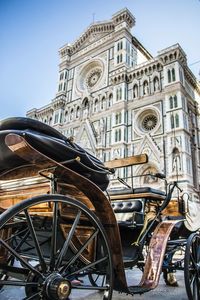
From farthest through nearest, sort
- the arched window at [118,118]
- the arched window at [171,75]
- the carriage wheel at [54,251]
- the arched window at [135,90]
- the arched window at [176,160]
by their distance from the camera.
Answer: the arched window at [135,90], the arched window at [118,118], the arched window at [171,75], the arched window at [176,160], the carriage wheel at [54,251]

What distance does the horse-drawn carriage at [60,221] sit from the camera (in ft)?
4.73

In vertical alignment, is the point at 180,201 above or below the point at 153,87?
below

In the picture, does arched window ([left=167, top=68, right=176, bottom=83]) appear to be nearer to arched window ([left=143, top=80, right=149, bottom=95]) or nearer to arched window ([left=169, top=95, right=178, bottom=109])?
arched window ([left=169, top=95, right=178, bottom=109])

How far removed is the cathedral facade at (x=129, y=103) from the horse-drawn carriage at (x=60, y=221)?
13140mm

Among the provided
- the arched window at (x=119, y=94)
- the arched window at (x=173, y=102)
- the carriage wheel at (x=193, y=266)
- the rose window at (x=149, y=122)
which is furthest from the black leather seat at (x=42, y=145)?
the arched window at (x=119, y=94)

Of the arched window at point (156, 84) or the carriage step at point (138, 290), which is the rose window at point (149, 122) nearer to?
the arched window at point (156, 84)

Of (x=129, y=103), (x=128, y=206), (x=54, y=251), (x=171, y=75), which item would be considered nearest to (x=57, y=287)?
(x=54, y=251)

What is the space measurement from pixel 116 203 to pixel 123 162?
782mm

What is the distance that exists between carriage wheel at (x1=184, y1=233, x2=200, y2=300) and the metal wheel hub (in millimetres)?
1446

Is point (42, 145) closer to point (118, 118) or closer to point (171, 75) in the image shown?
point (171, 75)

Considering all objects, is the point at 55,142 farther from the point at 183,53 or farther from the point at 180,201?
the point at 183,53

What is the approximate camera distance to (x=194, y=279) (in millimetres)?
2594

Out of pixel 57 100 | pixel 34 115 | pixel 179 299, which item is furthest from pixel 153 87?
pixel 179 299

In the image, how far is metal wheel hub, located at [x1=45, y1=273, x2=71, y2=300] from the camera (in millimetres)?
1375
